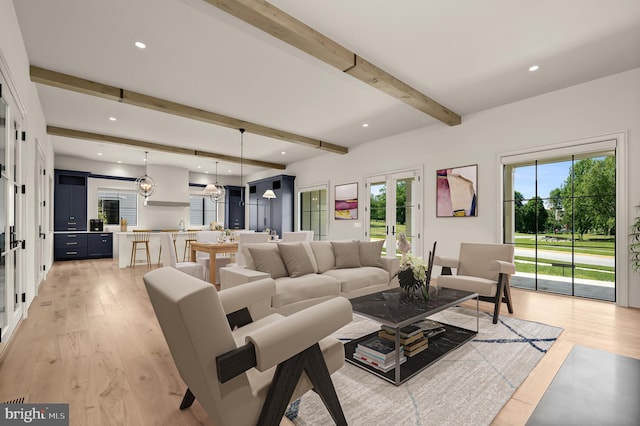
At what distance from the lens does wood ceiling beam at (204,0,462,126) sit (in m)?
2.43

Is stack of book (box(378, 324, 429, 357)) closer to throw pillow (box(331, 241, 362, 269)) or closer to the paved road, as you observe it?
throw pillow (box(331, 241, 362, 269))

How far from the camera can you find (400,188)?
6371 millimetres

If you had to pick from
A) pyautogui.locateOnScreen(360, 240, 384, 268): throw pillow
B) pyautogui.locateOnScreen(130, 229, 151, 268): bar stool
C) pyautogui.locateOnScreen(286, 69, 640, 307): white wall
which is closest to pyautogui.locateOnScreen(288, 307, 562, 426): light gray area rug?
pyautogui.locateOnScreen(360, 240, 384, 268): throw pillow

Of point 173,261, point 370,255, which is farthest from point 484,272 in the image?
point 173,261

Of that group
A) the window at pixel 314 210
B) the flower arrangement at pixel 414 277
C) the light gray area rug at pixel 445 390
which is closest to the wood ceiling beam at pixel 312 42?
the flower arrangement at pixel 414 277

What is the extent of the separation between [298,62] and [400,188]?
3.62 m

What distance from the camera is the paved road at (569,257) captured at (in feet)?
14.9

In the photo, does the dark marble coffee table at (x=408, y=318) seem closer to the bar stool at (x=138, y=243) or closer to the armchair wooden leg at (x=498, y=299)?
the armchair wooden leg at (x=498, y=299)

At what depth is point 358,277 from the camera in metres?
3.68

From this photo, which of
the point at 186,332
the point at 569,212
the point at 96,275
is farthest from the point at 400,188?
the point at 96,275

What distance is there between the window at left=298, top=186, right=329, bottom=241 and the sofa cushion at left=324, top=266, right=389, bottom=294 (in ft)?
13.9

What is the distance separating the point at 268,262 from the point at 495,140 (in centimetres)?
405

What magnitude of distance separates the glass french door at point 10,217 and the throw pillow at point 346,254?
323 centimetres

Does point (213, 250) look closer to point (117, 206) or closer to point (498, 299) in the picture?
point (498, 299)
